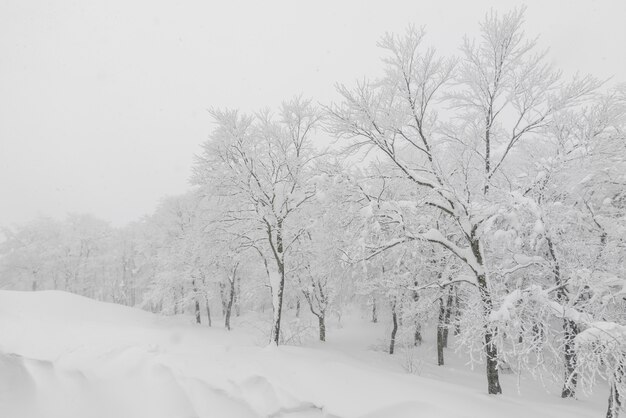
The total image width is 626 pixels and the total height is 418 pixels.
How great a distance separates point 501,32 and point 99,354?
1343cm

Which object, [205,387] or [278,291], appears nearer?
[205,387]

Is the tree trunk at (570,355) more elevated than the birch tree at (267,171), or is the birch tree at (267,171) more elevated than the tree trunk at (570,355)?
the birch tree at (267,171)

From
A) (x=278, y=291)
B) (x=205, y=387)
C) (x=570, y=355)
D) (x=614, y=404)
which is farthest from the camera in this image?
(x=278, y=291)

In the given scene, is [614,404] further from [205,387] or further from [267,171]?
[267,171]

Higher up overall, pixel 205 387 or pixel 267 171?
pixel 267 171

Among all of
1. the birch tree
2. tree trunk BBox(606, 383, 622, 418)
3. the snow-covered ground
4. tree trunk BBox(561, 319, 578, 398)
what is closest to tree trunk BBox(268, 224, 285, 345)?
the birch tree

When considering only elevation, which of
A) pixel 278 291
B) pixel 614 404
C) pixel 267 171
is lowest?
pixel 614 404

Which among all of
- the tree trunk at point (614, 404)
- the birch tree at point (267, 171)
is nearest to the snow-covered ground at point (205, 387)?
the tree trunk at point (614, 404)

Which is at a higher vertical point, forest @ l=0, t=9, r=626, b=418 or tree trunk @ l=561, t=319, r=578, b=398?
forest @ l=0, t=9, r=626, b=418

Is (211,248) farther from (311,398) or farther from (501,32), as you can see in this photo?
(501,32)

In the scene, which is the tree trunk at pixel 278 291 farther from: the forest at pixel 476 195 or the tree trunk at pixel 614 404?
the tree trunk at pixel 614 404

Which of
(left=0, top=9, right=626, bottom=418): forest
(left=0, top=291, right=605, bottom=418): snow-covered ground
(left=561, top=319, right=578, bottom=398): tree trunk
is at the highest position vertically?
(left=0, top=9, right=626, bottom=418): forest

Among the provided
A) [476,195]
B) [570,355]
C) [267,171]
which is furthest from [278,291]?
[570,355]

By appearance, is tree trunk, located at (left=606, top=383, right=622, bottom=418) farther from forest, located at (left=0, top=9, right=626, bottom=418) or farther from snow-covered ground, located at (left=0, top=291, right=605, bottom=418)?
snow-covered ground, located at (left=0, top=291, right=605, bottom=418)
